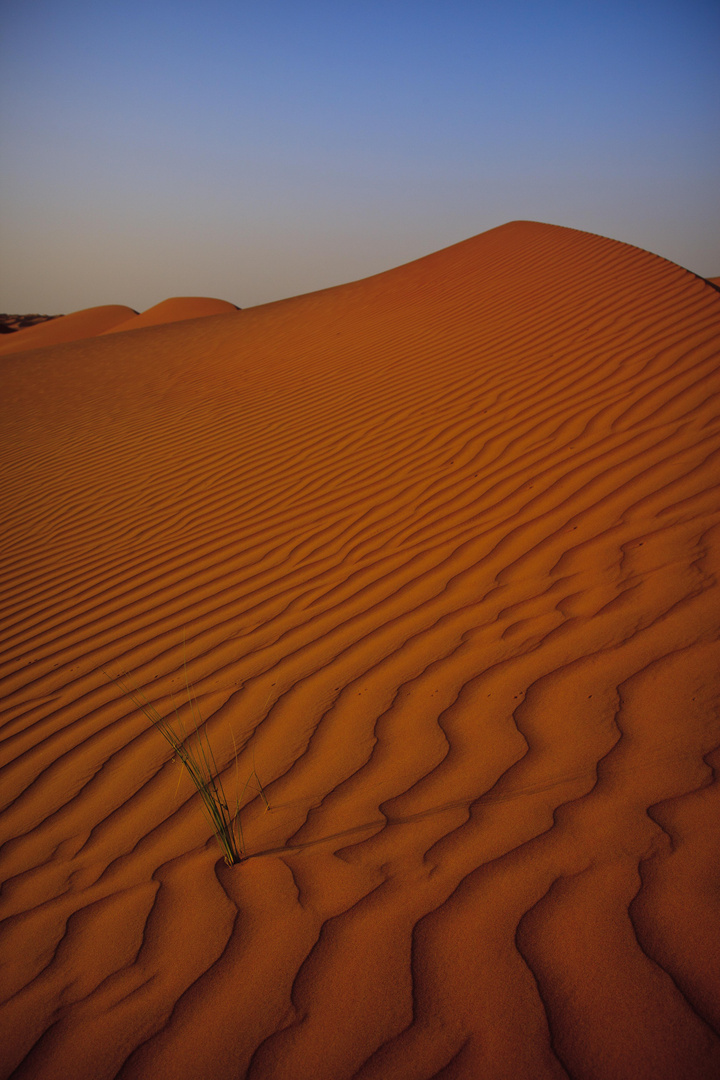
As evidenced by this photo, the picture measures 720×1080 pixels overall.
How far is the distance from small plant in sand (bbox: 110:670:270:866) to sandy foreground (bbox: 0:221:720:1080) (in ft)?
0.13

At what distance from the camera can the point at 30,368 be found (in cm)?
1388

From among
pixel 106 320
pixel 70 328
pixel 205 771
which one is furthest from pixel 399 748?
pixel 106 320

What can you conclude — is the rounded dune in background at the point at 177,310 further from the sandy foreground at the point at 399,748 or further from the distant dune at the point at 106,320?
the sandy foreground at the point at 399,748

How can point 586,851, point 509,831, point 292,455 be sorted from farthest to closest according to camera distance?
point 292,455 → point 509,831 → point 586,851

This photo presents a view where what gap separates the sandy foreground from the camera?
1.31 metres

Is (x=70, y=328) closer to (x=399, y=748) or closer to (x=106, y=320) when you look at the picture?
(x=106, y=320)

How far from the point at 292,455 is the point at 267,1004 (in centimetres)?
478

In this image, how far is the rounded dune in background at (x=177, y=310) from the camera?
3944cm

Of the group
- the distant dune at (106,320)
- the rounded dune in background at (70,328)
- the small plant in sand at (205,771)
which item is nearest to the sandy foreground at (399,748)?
the small plant in sand at (205,771)

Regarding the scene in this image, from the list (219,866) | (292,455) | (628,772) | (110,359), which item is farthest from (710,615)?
(110,359)

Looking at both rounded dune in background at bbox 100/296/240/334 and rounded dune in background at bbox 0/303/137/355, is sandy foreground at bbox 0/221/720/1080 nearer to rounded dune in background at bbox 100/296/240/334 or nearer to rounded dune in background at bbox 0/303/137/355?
rounded dune in background at bbox 0/303/137/355

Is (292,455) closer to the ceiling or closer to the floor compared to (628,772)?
closer to the ceiling

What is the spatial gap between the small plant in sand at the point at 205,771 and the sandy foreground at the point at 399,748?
0.13ft

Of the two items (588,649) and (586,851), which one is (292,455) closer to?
(588,649)
